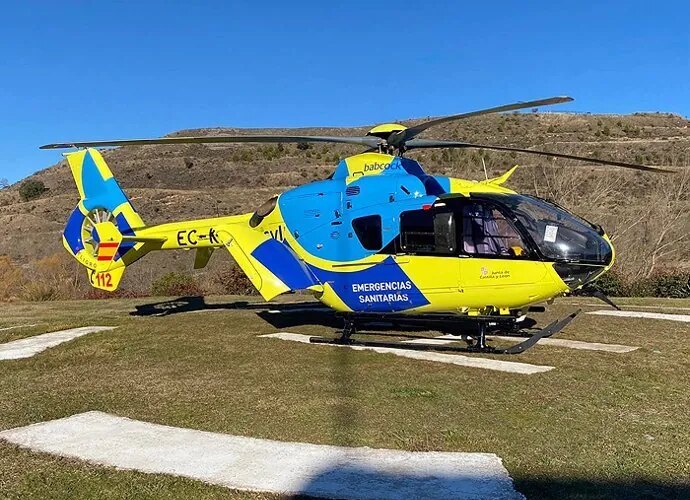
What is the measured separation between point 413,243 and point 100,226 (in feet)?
26.3

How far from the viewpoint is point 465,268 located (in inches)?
372

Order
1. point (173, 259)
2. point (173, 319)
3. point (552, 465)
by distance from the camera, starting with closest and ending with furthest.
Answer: point (552, 465), point (173, 319), point (173, 259)

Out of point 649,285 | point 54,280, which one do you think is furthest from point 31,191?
point 649,285

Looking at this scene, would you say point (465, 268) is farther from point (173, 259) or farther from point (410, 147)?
point (173, 259)

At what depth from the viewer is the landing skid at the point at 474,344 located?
9.02 m

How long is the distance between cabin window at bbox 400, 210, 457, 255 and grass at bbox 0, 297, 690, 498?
1895 millimetres

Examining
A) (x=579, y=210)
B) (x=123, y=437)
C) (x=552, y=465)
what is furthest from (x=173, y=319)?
(x=579, y=210)

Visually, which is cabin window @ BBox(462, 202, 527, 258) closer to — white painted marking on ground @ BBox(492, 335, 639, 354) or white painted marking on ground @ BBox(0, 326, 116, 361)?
white painted marking on ground @ BBox(492, 335, 639, 354)

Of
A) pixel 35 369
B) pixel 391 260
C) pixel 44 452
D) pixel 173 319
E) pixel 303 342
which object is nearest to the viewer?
pixel 44 452

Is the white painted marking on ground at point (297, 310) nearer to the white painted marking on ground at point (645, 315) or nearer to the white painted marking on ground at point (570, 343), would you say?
the white painted marking on ground at point (570, 343)

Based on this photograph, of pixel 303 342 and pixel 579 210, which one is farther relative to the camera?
pixel 579 210

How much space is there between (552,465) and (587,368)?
3.79 meters

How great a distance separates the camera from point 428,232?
978 cm

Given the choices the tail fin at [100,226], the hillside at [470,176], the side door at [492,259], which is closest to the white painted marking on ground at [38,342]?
the tail fin at [100,226]
